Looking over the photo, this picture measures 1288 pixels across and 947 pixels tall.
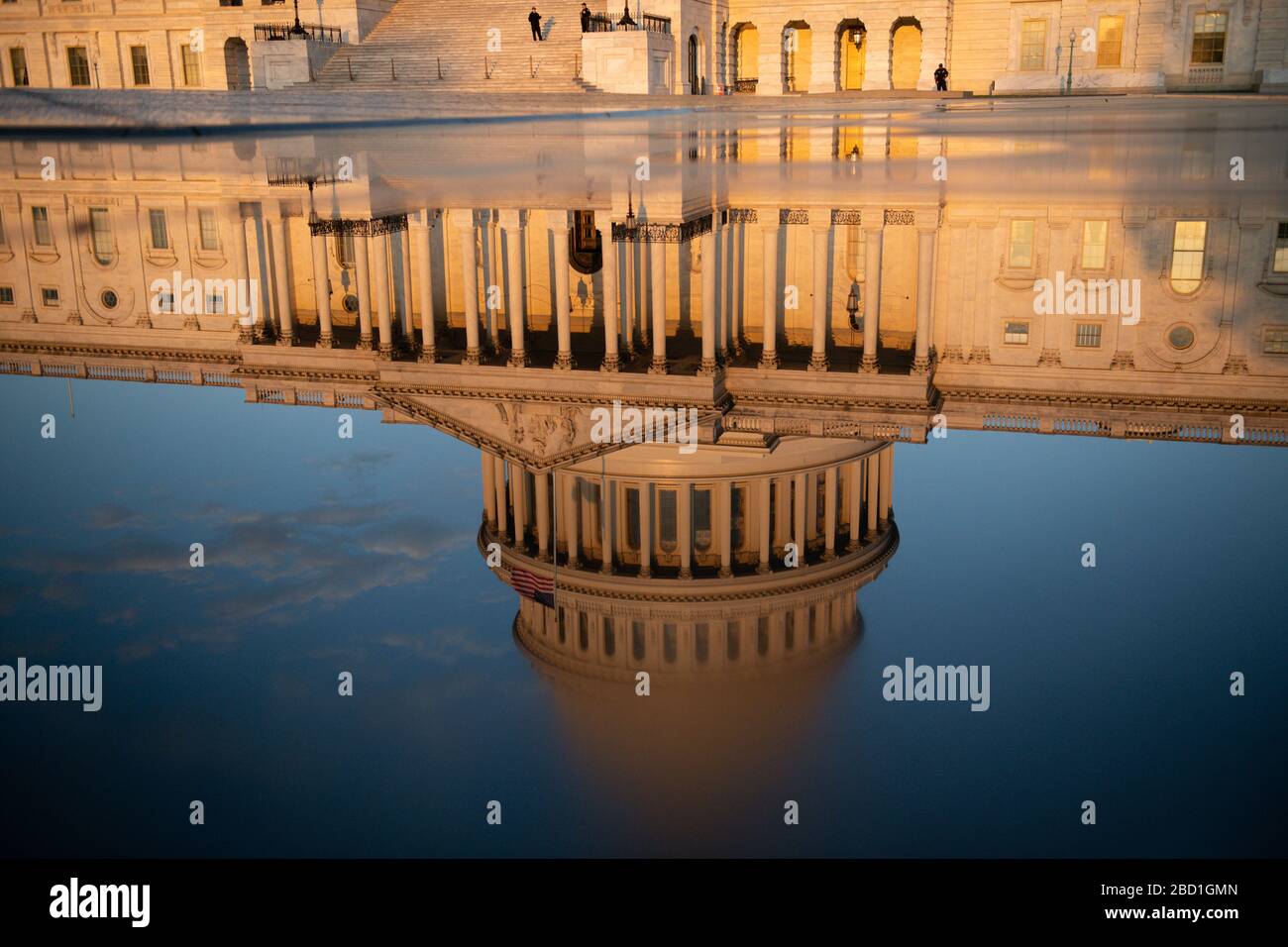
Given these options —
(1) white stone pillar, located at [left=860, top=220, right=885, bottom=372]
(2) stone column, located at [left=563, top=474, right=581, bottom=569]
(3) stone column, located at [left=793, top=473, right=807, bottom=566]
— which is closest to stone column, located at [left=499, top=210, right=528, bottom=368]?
(1) white stone pillar, located at [left=860, top=220, right=885, bottom=372]

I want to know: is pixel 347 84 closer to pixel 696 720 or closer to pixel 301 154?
pixel 301 154

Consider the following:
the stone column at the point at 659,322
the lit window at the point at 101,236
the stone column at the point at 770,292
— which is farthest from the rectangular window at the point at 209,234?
the stone column at the point at 770,292

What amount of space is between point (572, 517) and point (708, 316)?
728cm

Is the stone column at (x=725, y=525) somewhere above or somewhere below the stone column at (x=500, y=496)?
below

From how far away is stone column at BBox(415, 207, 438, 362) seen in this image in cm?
2114

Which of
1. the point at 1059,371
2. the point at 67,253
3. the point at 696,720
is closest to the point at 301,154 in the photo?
the point at 67,253

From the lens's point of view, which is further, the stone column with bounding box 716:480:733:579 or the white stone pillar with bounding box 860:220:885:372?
the white stone pillar with bounding box 860:220:885:372

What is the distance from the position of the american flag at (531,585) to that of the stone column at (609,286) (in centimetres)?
1375

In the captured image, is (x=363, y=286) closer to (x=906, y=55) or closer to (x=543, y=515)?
(x=543, y=515)

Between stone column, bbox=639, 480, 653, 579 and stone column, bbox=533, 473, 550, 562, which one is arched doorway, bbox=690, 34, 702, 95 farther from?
stone column, bbox=533, 473, 550, 562

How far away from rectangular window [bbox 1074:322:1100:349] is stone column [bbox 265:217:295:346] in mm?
11021

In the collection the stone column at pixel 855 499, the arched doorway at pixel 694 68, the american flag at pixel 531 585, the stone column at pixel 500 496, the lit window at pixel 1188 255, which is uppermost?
the arched doorway at pixel 694 68

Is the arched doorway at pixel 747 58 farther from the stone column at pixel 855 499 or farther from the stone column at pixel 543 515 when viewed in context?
the stone column at pixel 543 515

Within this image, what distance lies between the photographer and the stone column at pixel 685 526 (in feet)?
47.2
